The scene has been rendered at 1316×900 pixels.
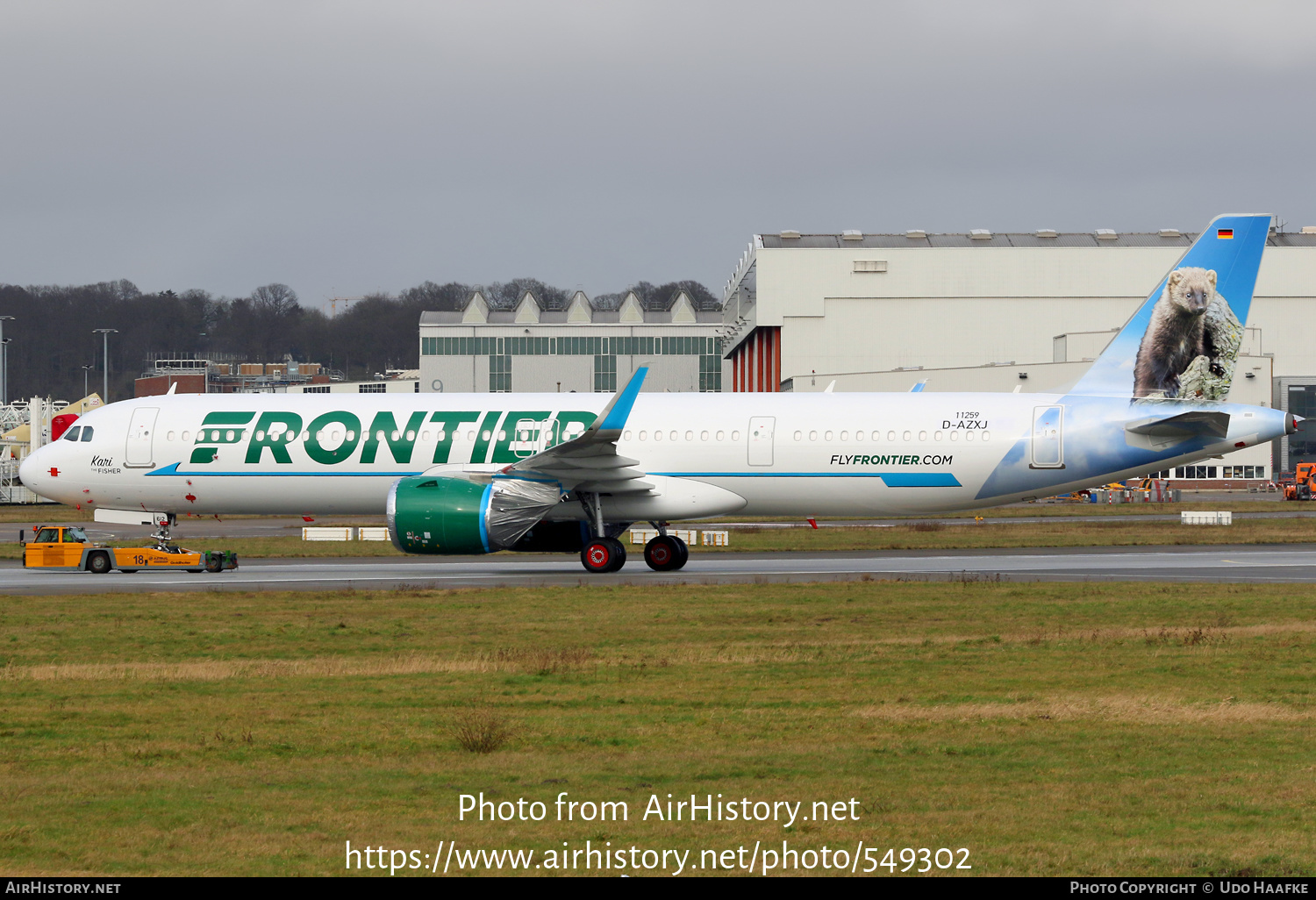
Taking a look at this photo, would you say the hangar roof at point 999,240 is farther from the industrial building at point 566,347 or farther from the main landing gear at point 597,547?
the main landing gear at point 597,547

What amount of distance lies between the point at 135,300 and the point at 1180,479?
519ft

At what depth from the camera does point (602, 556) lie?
97.5 ft

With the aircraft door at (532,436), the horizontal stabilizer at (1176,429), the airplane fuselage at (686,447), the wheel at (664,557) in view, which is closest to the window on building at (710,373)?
the airplane fuselage at (686,447)

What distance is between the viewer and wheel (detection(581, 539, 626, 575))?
29.7 meters

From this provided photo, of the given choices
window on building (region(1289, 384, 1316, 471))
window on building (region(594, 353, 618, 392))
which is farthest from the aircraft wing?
window on building (region(594, 353, 618, 392))

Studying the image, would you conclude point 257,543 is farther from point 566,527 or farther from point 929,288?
point 929,288

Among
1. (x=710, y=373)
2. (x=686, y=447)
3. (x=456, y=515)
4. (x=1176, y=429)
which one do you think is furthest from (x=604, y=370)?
(x=456, y=515)

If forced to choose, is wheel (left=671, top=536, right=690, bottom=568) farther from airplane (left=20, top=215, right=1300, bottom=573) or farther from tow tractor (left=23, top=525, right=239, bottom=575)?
tow tractor (left=23, top=525, right=239, bottom=575)

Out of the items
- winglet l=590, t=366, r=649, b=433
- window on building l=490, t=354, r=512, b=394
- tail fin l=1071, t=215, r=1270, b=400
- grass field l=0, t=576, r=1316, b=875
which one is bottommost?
grass field l=0, t=576, r=1316, b=875

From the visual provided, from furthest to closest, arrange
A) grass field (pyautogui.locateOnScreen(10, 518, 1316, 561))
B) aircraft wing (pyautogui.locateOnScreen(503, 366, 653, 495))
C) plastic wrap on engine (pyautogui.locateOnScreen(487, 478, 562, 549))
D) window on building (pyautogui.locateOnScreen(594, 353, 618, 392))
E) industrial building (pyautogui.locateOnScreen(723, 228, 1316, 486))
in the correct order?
window on building (pyautogui.locateOnScreen(594, 353, 618, 392))
industrial building (pyautogui.locateOnScreen(723, 228, 1316, 486))
grass field (pyautogui.locateOnScreen(10, 518, 1316, 561))
plastic wrap on engine (pyautogui.locateOnScreen(487, 478, 562, 549))
aircraft wing (pyautogui.locateOnScreen(503, 366, 653, 495))

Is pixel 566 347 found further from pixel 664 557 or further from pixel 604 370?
pixel 664 557

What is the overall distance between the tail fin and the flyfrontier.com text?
2433 centimetres

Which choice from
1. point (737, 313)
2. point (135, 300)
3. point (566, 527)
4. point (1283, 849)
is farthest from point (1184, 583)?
point (135, 300)

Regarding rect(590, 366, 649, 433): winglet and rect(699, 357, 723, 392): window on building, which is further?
rect(699, 357, 723, 392): window on building
